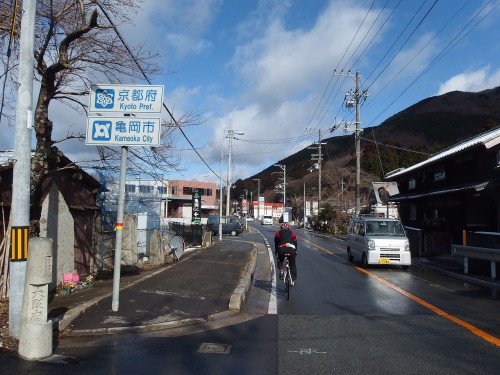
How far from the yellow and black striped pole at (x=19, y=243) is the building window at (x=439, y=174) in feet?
73.6

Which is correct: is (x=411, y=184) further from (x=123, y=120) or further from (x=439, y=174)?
(x=123, y=120)

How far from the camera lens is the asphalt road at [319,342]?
5.42 meters

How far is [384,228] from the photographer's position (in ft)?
56.7

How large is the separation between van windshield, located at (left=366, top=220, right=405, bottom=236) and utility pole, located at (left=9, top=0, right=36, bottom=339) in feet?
43.0

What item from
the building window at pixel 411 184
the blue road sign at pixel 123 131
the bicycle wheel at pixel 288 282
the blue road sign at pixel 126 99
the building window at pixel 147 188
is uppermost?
the building window at pixel 411 184

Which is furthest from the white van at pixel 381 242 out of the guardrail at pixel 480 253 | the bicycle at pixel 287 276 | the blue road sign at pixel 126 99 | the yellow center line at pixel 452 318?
the blue road sign at pixel 126 99

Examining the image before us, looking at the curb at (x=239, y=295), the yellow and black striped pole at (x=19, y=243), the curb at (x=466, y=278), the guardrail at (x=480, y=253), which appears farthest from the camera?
the guardrail at (x=480, y=253)

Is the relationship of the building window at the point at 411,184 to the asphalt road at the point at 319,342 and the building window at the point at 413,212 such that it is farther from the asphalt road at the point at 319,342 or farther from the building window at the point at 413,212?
the asphalt road at the point at 319,342

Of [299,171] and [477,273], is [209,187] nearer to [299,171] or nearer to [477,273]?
[299,171]

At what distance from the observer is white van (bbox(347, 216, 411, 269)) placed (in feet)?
52.6

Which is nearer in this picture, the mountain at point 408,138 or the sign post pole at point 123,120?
the sign post pole at point 123,120

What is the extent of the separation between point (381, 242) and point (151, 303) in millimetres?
9835

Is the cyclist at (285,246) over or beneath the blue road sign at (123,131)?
beneath

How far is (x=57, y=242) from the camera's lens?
35.6 feet
